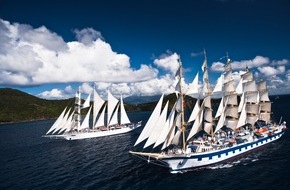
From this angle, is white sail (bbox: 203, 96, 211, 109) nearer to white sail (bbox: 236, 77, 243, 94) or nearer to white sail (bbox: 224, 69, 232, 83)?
white sail (bbox: 224, 69, 232, 83)

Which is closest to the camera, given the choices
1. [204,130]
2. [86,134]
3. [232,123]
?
[204,130]

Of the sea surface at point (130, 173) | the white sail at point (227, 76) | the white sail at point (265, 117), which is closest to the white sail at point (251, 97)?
the white sail at point (227, 76)

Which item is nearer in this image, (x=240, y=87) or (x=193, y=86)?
(x=193, y=86)

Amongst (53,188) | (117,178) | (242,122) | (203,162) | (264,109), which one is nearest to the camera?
(53,188)

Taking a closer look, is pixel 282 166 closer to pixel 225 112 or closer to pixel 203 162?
pixel 203 162

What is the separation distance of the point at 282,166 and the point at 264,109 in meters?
31.9

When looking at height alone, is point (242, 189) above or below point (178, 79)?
below

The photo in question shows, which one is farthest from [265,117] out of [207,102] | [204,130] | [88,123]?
[88,123]

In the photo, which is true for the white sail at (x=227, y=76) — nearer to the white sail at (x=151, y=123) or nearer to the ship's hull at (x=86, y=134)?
the white sail at (x=151, y=123)

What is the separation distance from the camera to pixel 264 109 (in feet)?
233

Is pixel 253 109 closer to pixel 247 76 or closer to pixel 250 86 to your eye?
pixel 250 86

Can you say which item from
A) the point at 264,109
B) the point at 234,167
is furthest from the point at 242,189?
the point at 264,109

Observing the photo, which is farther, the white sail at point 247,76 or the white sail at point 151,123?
the white sail at point 247,76

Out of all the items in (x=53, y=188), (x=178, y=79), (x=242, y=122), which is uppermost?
(x=178, y=79)
